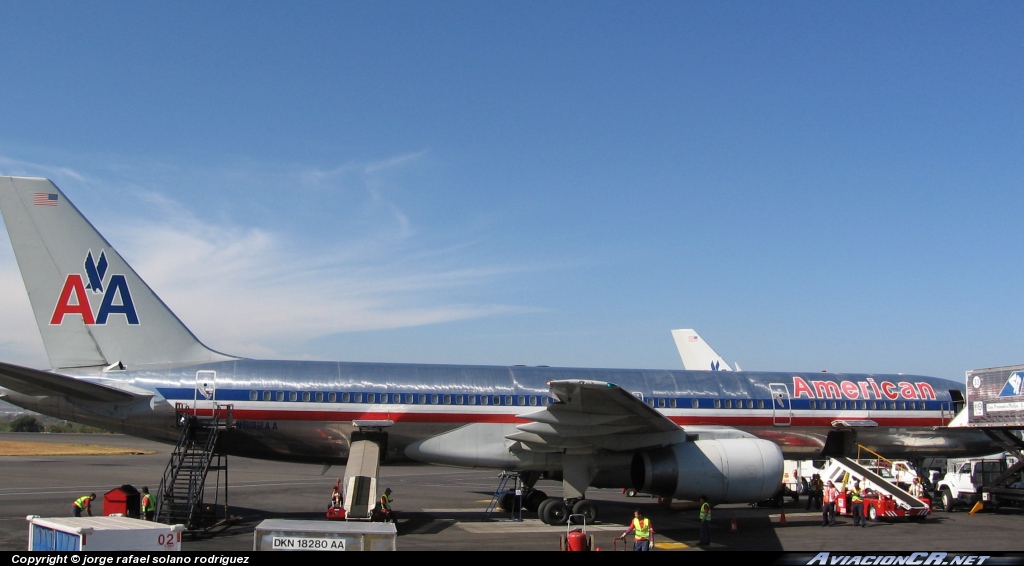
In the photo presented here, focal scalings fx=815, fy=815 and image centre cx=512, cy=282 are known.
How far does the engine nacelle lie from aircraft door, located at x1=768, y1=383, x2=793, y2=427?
3928 mm

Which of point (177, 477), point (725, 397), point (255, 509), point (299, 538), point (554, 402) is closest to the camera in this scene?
point (299, 538)

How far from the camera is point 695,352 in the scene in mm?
41344

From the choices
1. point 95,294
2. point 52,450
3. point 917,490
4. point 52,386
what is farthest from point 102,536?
point 52,450

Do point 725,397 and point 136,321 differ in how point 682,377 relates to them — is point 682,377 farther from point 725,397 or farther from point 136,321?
point 136,321

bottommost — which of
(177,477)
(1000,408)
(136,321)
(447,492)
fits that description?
(447,492)

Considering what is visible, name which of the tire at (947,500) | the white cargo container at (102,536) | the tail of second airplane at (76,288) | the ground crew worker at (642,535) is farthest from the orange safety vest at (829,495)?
the tail of second airplane at (76,288)

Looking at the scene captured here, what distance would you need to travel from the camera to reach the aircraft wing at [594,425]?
18.0m

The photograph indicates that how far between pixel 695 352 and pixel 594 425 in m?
23.4

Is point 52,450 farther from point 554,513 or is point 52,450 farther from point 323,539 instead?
point 323,539

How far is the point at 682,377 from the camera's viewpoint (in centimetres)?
2220

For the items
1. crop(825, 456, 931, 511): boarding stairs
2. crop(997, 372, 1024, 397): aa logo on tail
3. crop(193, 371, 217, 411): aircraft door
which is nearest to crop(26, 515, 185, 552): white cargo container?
crop(193, 371, 217, 411): aircraft door

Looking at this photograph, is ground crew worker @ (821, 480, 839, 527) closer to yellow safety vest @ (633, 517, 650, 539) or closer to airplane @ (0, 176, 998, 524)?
airplane @ (0, 176, 998, 524)
